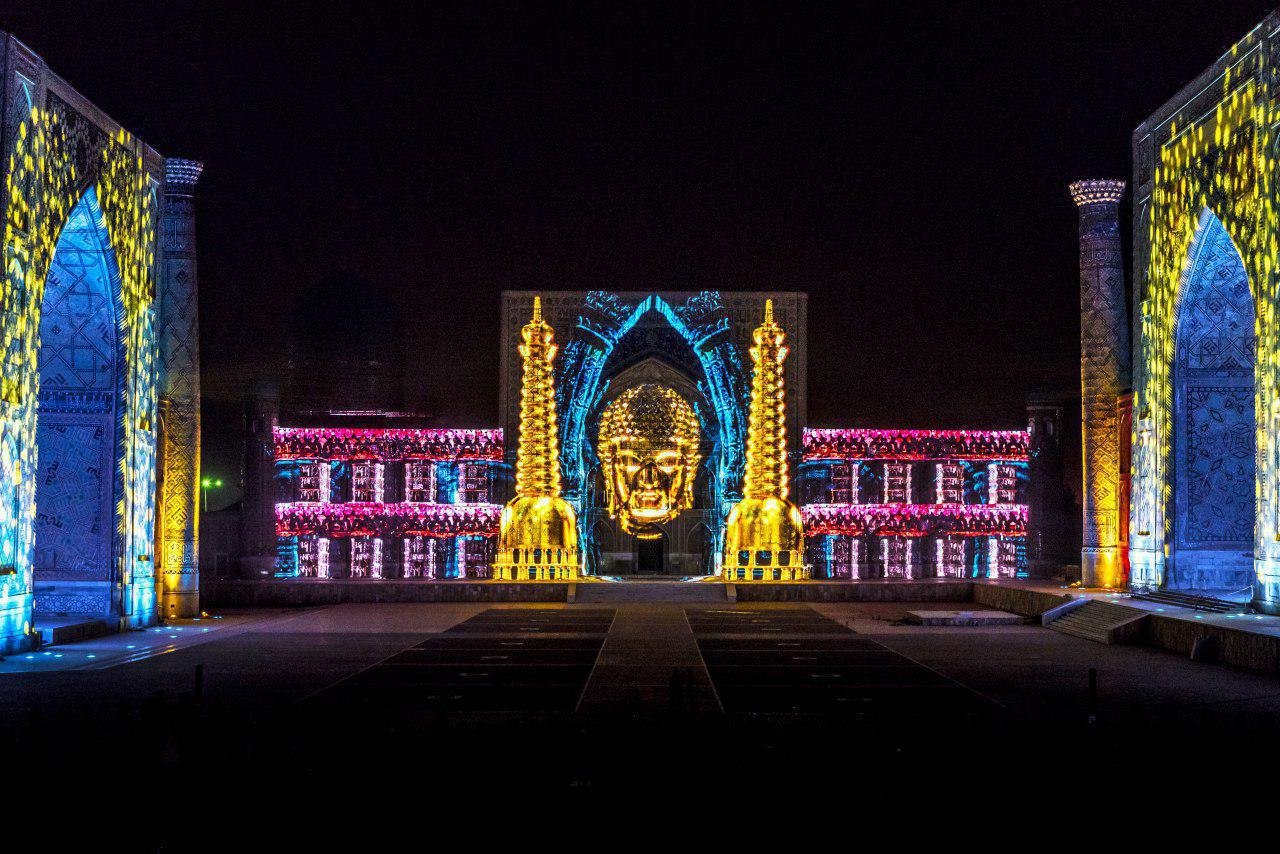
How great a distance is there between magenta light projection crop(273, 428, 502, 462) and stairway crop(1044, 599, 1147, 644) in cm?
1223

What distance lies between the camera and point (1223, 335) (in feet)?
59.6

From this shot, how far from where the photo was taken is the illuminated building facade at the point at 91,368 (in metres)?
13.8

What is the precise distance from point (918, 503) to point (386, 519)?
10.7 metres

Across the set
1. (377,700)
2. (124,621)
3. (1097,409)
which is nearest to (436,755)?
(377,700)

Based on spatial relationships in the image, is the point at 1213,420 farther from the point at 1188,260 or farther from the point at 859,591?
the point at 859,591

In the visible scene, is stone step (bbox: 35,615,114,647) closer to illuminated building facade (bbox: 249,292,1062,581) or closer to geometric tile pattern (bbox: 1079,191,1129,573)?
illuminated building facade (bbox: 249,292,1062,581)

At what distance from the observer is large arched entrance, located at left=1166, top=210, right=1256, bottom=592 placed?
18.1 meters

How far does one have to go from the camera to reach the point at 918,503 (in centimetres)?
2561

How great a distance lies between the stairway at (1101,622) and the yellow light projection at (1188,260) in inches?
64.6

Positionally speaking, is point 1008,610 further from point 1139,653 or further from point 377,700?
point 377,700

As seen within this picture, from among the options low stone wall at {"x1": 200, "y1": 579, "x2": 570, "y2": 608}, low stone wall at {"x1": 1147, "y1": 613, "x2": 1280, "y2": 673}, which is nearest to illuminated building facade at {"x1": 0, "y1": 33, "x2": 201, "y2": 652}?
low stone wall at {"x1": 200, "y1": 579, "x2": 570, "y2": 608}

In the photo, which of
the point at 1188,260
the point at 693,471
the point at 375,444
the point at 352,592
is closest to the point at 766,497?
the point at 693,471

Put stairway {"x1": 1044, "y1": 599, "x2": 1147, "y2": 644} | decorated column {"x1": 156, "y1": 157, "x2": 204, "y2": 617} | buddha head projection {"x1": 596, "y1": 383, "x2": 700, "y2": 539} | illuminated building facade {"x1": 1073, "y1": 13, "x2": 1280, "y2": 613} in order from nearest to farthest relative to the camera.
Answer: illuminated building facade {"x1": 1073, "y1": 13, "x2": 1280, "y2": 613} < stairway {"x1": 1044, "y1": 599, "x2": 1147, "y2": 644} < decorated column {"x1": 156, "y1": 157, "x2": 204, "y2": 617} < buddha head projection {"x1": 596, "y1": 383, "x2": 700, "y2": 539}

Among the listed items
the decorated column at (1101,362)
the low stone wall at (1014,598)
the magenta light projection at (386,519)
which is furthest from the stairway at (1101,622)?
the magenta light projection at (386,519)
